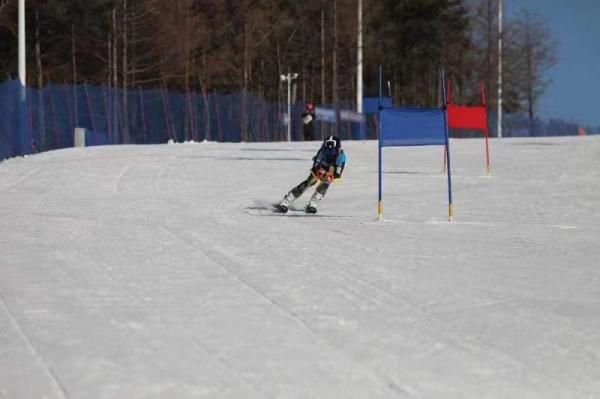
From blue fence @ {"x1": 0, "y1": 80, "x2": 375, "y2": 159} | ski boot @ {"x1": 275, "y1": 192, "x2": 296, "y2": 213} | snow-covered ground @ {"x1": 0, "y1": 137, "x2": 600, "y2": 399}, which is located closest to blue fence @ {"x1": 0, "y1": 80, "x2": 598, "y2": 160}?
blue fence @ {"x1": 0, "y1": 80, "x2": 375, "y2": 159}

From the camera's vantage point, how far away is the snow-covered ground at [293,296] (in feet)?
21.0

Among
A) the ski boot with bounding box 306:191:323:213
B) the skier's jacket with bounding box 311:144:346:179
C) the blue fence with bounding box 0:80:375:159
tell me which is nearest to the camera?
the skier's jacket with bounding box 311:144:346:179

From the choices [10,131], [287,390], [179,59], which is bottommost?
[287,390]

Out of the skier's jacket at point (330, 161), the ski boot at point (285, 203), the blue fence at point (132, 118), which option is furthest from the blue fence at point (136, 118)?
the skier's jacket at point (330, 161)

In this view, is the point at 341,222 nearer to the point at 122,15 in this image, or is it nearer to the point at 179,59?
the point at 122,15

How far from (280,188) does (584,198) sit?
592 cm

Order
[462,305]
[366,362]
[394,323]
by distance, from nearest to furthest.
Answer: [366,362], [394,323], [462,305]

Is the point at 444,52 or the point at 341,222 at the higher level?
the point at 444,52

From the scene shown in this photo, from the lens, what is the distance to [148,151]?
29.5m

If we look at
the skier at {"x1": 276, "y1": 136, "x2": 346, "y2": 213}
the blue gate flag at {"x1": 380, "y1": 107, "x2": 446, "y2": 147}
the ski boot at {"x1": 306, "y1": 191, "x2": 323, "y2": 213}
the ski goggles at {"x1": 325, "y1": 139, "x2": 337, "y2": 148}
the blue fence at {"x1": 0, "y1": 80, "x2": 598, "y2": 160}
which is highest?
the blue fence at {"x1": 0, "y1": 80, "x2": 598, "y2": 160}

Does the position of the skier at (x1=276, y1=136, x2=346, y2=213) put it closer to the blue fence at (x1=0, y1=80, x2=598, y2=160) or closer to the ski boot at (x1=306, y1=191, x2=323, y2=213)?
the ski boot at (x1=306, y1=191, x2=323, y2=213)

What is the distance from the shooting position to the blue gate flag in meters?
16.2

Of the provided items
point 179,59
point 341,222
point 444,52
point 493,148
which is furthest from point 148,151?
point 444,52

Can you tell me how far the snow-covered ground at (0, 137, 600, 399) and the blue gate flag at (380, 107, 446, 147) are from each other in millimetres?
1239
